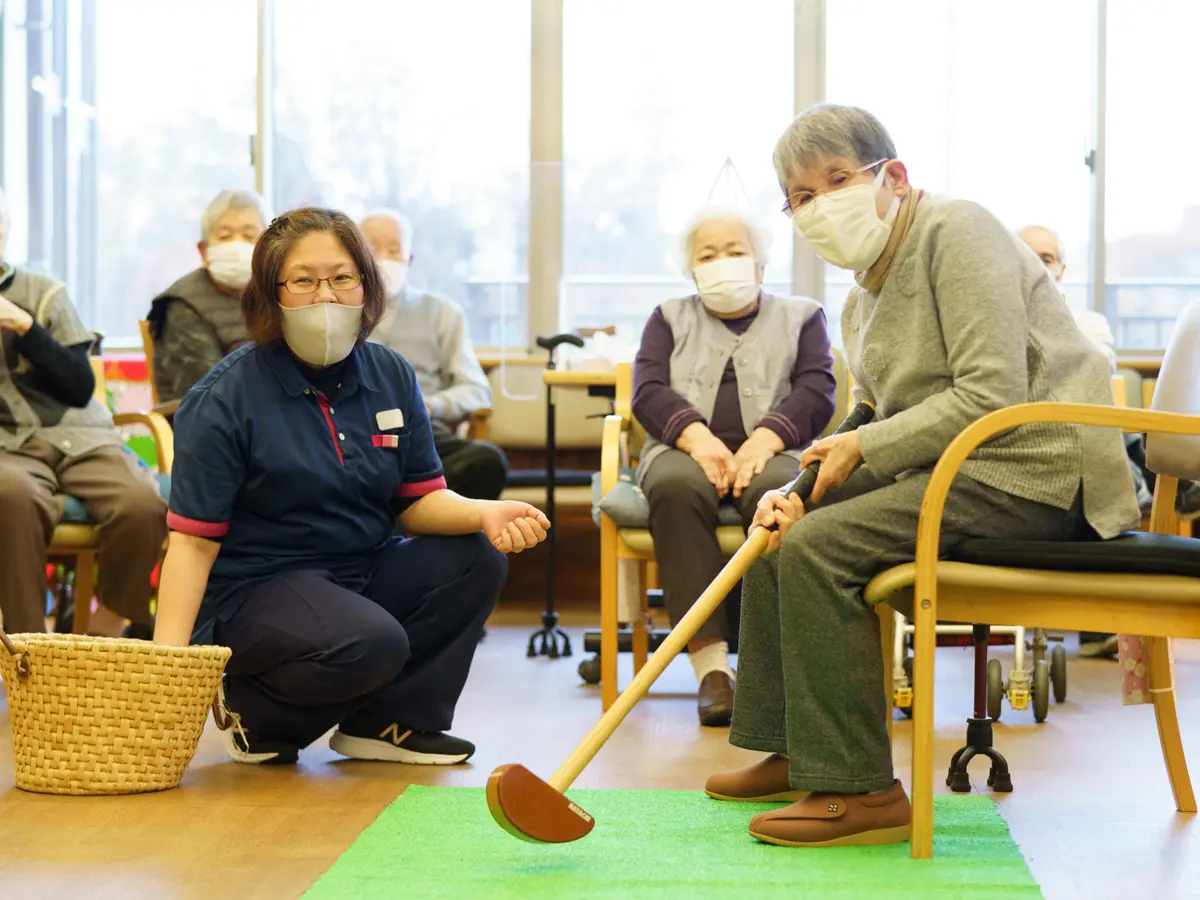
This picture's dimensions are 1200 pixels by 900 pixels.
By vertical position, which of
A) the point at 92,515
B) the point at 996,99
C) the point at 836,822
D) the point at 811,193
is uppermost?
the point at 996,99

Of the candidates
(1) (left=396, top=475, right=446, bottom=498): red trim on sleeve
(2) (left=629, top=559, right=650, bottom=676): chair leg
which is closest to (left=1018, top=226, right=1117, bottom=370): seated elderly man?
(2) (left=629, top=559, right=650, bottom=676): chair leg

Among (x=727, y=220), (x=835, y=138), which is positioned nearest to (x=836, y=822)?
(x=835, y=138)

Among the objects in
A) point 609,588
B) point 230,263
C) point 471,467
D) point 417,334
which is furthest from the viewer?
point 417,334

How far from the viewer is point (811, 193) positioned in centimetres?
220

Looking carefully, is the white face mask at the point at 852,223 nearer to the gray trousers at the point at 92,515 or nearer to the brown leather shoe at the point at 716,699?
the brown leather shoe at the point at 716,699

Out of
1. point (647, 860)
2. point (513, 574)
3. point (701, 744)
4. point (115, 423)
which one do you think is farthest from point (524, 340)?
point (647, 860)

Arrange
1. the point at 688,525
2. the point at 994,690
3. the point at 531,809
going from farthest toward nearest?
1. the point at 688,525
2. the point at 994,690
3. the point at 531,809

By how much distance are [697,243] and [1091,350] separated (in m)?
1.57

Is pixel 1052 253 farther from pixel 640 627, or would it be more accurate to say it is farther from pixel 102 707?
pixel 102 707

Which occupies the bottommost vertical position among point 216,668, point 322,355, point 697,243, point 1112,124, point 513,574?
point 513,574

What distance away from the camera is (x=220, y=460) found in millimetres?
2412

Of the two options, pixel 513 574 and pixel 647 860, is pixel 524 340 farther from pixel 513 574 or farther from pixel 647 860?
pixel 647 860

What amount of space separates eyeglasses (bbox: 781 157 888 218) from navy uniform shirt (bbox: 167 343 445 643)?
2.66 ft

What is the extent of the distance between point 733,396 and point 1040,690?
98 centimetres
